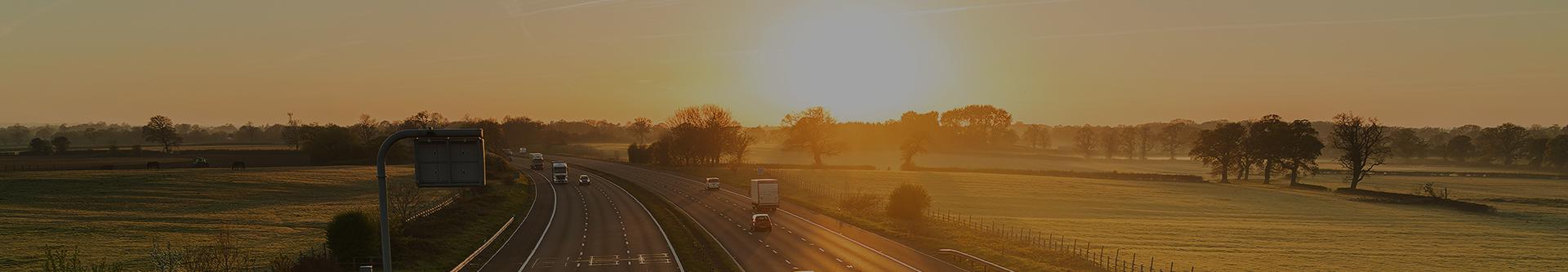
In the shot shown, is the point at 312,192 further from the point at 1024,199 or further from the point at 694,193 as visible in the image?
the point at 1024,199

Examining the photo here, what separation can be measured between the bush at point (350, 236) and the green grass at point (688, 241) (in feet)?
55.1

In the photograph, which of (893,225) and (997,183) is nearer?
(893,225)

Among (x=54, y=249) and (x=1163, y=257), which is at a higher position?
(x=54, y=249)

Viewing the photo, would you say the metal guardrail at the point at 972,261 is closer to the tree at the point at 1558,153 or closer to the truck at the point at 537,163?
the truck at the point at 537,163

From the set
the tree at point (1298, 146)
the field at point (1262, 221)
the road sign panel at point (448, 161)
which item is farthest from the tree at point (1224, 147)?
the road sign panel at point (448, 161)

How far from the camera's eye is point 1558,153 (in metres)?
158

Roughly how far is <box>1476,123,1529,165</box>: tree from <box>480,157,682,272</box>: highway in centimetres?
21366

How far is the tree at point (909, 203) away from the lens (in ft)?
210

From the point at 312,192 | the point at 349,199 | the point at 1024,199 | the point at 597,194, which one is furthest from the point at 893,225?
the point at 312,192

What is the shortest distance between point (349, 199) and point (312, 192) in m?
9.86

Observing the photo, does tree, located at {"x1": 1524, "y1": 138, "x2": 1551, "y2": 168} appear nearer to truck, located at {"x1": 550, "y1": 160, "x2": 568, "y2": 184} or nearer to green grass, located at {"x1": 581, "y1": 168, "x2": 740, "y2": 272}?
green grass, located at {"x1": 581, "y1": 168, "x2": 740, "y2": 272}

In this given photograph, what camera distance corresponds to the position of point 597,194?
9262cm

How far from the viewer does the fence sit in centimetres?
4309

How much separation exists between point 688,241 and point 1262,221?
53.6 meters
